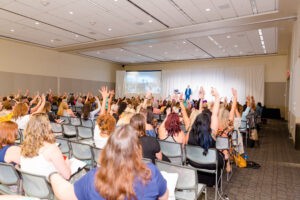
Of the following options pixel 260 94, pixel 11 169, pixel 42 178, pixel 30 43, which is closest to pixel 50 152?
pixel 42 178

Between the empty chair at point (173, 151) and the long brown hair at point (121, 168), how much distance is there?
91.3 inches

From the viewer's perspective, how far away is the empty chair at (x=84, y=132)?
526cm

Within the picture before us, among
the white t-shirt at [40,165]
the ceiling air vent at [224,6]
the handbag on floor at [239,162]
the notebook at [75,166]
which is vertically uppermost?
the ceiling air vent at [224,6]

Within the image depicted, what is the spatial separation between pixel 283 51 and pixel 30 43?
55.4ft

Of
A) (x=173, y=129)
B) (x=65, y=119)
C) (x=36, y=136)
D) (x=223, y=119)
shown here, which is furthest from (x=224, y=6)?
(x=36, y=136)

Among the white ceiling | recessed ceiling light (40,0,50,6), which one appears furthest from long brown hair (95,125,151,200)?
recessed ceiling light (40,0,50,6)

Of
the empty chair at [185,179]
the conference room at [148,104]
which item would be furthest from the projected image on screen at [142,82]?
the empty chair at [185,179]

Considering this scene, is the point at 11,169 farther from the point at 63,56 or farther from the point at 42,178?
the point at 63,56

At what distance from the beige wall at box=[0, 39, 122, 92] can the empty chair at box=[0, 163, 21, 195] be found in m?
13.2

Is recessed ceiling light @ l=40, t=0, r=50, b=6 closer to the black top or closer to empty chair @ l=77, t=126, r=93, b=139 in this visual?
empty chair @ l=77, t=126, r=93, b=139

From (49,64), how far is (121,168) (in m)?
16.5

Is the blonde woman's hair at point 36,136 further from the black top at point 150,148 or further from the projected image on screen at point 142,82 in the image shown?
the projected image on screen at point 142,82

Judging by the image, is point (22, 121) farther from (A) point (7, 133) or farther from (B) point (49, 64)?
(B) point (49, 64)

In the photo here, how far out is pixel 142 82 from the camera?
2114 centimetres
